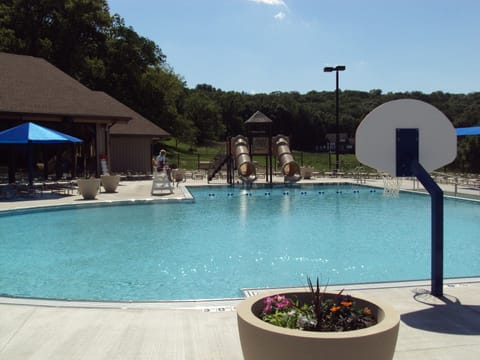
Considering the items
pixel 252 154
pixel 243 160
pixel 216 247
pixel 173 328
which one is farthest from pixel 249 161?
pixel 173 328

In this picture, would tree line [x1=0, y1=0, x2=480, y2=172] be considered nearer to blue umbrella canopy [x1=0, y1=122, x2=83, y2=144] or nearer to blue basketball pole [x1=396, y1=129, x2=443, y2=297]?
blue umbrella canopy [x1=0, y1=122, x2=83, y2=144]

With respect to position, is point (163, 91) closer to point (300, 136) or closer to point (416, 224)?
point (416, 224)

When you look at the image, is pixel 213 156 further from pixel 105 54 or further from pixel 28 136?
pixel 28 136

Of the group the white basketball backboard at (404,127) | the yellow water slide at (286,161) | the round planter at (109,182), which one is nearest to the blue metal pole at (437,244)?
the white basketball backboard at (404,127)

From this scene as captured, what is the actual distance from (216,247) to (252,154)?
15669mm

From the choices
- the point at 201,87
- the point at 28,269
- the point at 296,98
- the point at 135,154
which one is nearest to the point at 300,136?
the point at 296,98

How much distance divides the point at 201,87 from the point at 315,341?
102616mm

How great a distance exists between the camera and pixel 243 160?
966 inches

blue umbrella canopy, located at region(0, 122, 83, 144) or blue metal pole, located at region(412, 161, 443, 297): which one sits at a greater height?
blue umbrella canopy, located at region(0, 122, 83, 144)

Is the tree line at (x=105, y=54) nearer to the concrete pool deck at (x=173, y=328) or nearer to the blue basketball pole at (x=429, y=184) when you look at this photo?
the blue basketball pole at (x=429, y=184)

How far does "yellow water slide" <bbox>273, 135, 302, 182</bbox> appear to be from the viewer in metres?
25.1

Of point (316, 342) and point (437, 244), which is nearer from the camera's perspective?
point (316, 342)

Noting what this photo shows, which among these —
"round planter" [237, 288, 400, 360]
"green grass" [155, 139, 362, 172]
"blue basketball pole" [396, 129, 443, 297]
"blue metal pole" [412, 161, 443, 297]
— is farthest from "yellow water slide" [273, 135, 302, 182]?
"round planter" [237, 288, 400, 360]

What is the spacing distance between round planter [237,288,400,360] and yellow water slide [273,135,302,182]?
70.4 ft
